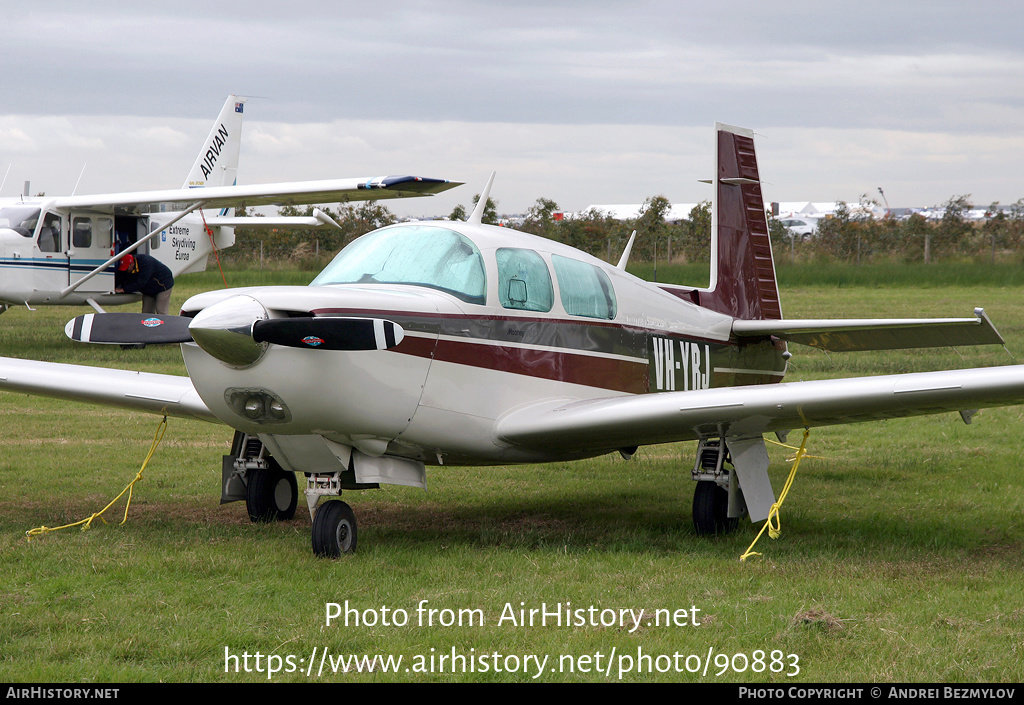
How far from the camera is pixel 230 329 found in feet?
17.7

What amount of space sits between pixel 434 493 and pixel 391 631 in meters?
4.16

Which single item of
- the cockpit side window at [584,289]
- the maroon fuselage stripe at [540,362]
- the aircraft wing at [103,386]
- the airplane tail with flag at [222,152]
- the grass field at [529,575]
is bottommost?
the grass field at [529,575]

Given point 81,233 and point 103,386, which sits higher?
point 81,233

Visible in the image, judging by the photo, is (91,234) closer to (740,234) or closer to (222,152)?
(222,152)

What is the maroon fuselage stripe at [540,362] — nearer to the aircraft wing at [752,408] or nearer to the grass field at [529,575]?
the aircraft wing at [752,408]

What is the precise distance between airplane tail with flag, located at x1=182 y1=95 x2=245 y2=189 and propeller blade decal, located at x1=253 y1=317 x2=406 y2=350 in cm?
2039

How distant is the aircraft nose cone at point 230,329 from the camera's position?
Answer: 17.7ft

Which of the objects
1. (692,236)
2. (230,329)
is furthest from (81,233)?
(692,236)

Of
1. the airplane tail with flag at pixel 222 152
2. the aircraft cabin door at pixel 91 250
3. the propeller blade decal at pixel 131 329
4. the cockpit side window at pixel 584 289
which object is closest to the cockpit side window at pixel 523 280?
the cockpit side window at pixel 584 289

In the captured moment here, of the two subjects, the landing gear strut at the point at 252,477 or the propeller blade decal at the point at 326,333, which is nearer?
the propeller blade decal at the point at 326,333

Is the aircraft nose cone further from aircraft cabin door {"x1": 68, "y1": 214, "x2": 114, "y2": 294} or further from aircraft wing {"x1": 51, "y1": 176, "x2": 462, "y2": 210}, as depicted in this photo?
aircraft cabin door {"x1": 68, "y1": 214, "x2": 114, "y2": 294}

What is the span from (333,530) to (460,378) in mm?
1206

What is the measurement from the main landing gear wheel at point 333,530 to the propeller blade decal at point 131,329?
1.40 m
